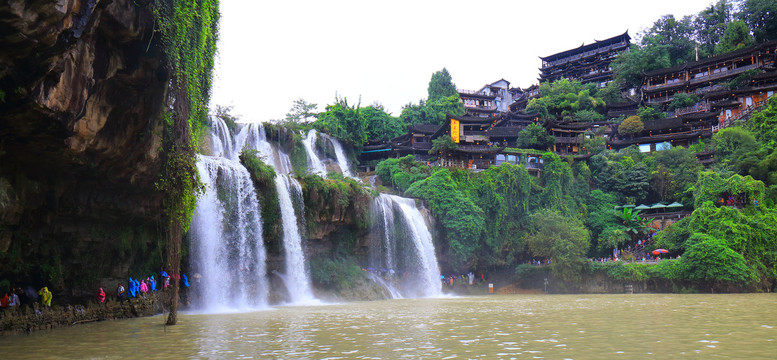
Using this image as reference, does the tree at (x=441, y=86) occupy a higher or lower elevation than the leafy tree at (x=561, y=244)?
higher

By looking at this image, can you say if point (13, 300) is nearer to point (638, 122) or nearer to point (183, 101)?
point (183, 101)

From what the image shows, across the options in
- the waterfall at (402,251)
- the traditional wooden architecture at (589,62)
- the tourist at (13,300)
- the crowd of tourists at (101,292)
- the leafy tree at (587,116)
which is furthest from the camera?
the traditional wooden architecture at (589,62)

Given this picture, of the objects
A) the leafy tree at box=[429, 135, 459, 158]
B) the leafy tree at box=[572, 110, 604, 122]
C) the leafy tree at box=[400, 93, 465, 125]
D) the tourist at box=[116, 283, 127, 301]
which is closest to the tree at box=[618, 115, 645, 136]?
the leafy tree at box=[572, 110, 604, 122]

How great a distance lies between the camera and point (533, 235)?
149 ft

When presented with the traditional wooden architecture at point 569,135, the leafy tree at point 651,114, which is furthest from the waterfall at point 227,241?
the leafy tree at point 651,114

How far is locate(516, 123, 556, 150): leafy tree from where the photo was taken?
60.4 m

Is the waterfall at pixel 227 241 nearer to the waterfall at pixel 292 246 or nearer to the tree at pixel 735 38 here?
the waterfall at pixel 292 246

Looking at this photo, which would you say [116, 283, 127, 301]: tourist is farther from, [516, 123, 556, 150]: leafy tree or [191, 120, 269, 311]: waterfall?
[516, 123, 556, 150]: leafy tree

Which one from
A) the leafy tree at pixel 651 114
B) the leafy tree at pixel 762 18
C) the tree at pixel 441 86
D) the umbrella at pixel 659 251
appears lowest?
the umbrella at pixel 659 251

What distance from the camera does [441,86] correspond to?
79.3 metres

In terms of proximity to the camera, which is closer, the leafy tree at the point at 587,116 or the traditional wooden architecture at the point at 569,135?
the traditional wooden architecture at the point at 569,135

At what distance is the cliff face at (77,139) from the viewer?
9719 mm

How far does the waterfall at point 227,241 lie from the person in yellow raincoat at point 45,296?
6.77m

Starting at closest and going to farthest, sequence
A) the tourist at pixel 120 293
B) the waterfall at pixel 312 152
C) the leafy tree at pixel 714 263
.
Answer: the tourist at pixel 120 293 < the leafy tree at pixel 714 263 < the waterfall at pixel 312 152
